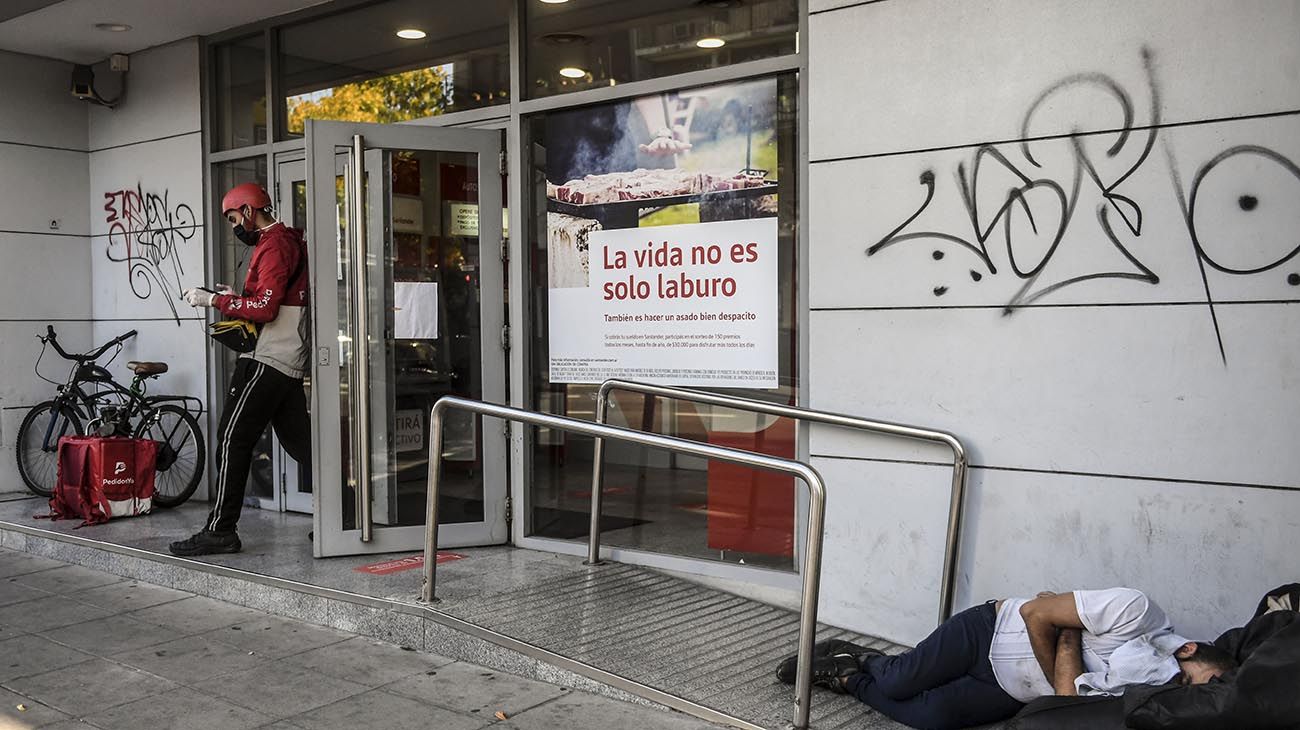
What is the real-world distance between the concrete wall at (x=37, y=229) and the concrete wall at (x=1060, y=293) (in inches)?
247

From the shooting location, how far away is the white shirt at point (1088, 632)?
3.59m

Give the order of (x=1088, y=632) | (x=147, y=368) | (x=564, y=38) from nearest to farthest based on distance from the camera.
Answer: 1. (x=1088, y=632)
2. (x=564, y=38)
3. (x=147, y=368)

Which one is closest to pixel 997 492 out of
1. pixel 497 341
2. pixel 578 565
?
pixel 578 565

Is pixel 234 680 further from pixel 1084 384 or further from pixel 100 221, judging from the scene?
pixel 100 221

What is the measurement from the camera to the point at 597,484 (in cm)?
582

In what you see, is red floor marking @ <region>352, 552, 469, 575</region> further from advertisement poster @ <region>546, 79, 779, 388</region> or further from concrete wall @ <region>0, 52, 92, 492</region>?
concrete wall @ <region>0, 52, 92, 492</region>

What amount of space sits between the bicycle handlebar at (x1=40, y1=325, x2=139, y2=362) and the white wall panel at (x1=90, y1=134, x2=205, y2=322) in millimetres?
196

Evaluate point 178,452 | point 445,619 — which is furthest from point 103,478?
point 445,619

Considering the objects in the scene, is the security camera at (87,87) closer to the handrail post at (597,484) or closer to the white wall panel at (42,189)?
the white wall panel at (42,189)

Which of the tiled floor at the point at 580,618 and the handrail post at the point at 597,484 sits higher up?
the handrail post at the point at 597,484

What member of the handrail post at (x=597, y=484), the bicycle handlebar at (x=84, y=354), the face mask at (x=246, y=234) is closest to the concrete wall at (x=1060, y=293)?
the handrail post at (x=597, y=484)

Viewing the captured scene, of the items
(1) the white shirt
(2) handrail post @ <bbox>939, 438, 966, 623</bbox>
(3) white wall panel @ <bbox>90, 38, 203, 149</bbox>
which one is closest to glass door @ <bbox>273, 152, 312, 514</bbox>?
(3) white wall panel @ <bbox>90, 38, 203, 149</bbox>

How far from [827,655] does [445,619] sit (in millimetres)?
1627

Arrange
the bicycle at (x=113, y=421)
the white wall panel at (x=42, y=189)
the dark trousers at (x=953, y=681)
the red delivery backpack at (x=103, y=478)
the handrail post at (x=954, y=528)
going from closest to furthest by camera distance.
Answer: the dark trousers at (x=953, y=681) → the handrail post at (x=954, y=528) → the red delivery backpack at (x=103, y=478) → the bicycle at (x=113, y=421) → the white wall panel at (x=42, y=189)
